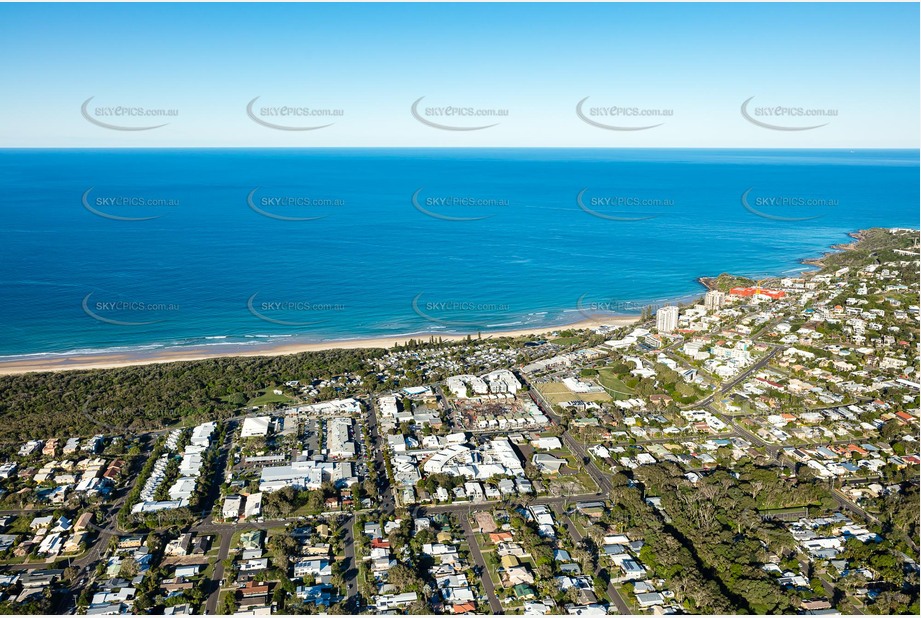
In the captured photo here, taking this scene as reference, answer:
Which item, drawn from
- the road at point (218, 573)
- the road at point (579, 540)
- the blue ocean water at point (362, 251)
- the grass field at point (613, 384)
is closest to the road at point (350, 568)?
the road at point (218, 573)

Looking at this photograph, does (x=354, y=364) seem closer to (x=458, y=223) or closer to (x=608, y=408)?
(x=608, y=408)

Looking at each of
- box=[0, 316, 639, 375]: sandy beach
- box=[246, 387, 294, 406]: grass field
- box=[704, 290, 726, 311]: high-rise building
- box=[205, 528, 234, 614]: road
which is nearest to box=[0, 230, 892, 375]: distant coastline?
box=[0, 316, 639, 375]: sandy beach

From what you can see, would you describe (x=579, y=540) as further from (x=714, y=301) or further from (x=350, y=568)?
(x=714, y=301)

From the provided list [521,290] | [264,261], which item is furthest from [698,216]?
[264,261]

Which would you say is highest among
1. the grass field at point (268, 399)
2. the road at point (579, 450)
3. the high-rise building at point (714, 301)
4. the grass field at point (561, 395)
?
the high-rise building at point (714, 301)

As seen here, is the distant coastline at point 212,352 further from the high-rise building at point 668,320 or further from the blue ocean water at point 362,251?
the high-rise building at point 668,320

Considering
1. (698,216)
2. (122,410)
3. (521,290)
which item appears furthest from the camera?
(698,216)
